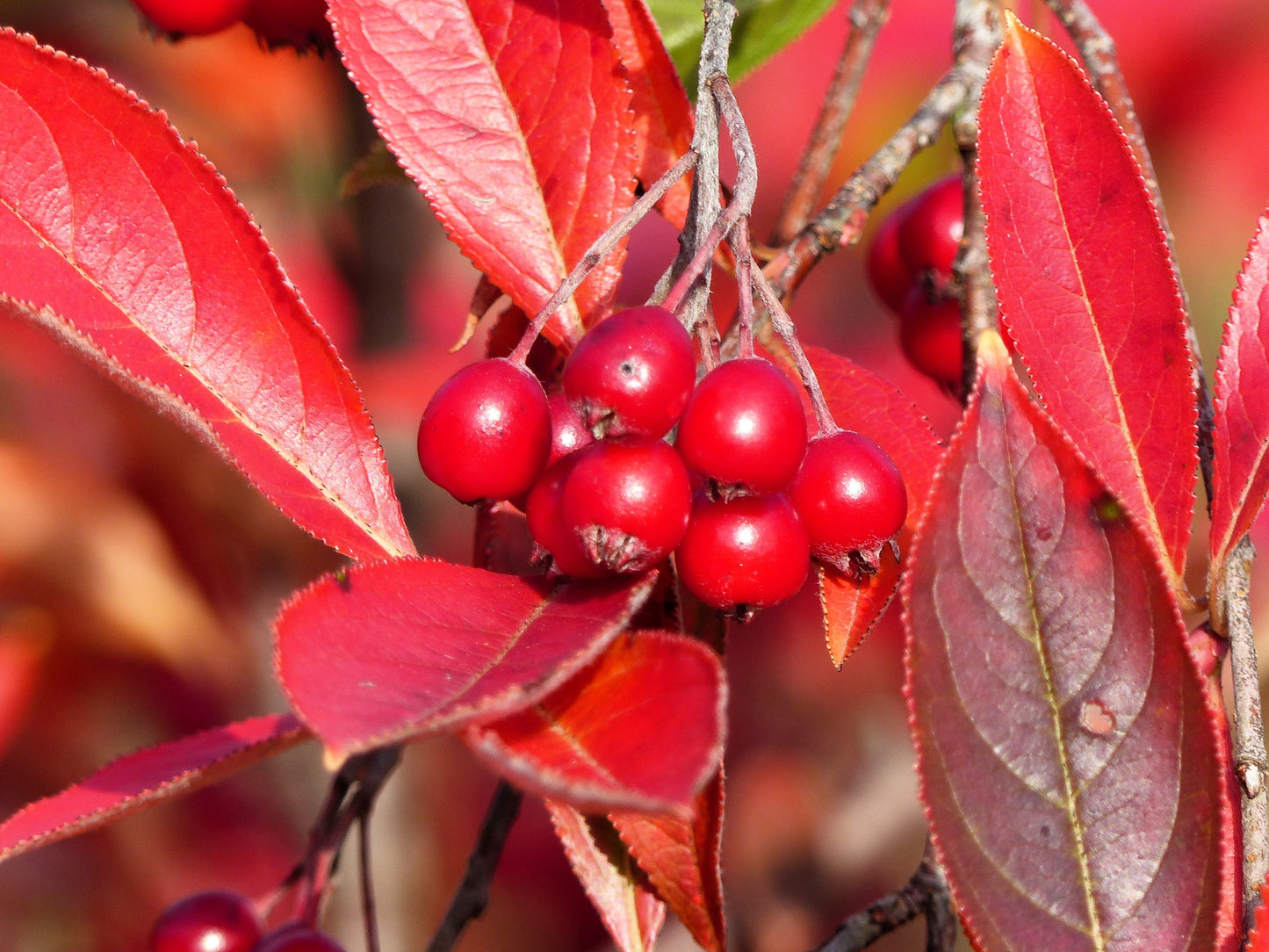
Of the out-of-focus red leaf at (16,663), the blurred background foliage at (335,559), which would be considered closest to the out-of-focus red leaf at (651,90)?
the blurred background foliage at (335,559)

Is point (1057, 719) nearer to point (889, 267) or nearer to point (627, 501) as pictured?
point (627, 501)

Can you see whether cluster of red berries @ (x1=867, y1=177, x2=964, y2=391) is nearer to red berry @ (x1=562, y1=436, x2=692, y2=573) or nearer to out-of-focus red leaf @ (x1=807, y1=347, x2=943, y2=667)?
out-of-focus red leaf @ (x1=807, y1=347, x2=943, y2=667)

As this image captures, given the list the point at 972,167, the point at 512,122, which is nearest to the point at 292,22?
the point at 512,122

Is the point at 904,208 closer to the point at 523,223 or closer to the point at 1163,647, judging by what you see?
the point at 523,223

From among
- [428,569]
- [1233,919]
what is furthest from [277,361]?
[1233,919]

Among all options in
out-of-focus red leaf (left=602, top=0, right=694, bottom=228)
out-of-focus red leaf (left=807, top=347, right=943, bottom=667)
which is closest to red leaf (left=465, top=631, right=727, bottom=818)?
out-of-focus red leaf (left=807, top=347, right=943, bottom=667)

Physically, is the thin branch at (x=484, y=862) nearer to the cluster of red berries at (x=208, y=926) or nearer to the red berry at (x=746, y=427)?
the cluster of red berries at (x=208, y=926)
